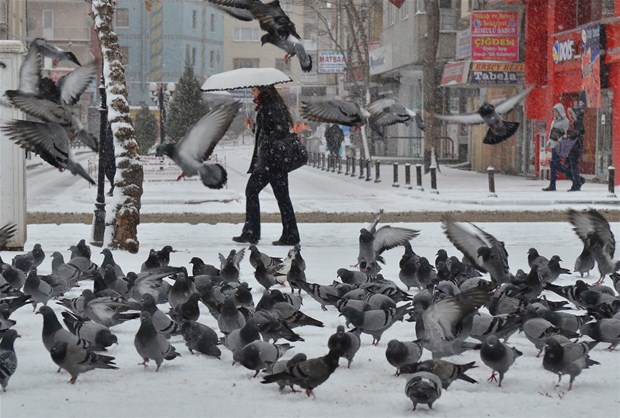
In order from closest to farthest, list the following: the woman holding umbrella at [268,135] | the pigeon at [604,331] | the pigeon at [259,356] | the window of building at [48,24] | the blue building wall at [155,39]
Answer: the pigeon at [259,356]
the pigeon at [604,331]
the woman holding umbrella at [268,135]
the window of building at [48,24]
the blue building wall at [155,39]

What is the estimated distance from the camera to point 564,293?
8055 mm

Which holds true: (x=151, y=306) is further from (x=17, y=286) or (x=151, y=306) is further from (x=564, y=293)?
(x=564, y=293)

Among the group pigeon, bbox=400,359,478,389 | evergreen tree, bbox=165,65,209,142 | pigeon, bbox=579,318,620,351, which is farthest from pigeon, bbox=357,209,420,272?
evergreen tree, bbox=165,65,209,142

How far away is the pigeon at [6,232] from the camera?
9.84 meters

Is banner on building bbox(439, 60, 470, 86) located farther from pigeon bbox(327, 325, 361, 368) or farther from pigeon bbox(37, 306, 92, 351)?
pigeon bbox(37, 306, 92, 351)

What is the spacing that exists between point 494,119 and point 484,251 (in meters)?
1.14

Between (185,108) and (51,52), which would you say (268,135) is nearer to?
(51,52)

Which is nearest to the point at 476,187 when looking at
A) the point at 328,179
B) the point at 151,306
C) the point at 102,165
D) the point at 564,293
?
A: the point at 328,179

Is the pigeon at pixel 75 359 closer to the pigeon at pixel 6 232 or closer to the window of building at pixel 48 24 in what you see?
the pigeon at pixel 6 232

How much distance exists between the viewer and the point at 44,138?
28.2 ft

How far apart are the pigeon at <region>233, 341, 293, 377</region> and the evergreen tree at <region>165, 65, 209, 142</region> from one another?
36658 millimetres

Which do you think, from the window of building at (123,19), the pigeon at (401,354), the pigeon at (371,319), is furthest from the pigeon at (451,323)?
the window of building at (123,19)

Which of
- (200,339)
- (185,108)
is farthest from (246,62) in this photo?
(200,339)

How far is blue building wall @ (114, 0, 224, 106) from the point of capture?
82.2 meters
